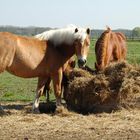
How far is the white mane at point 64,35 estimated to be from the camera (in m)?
8.54

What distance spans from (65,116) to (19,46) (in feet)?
5.55

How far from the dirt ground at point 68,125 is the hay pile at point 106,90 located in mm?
277

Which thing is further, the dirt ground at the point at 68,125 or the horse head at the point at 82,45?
the horse head at the point at 82,45

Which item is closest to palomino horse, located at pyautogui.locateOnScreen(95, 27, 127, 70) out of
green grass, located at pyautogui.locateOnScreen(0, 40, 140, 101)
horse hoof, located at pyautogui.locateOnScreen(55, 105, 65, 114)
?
green grass, located at pyautogui.locateOnScreen(0, 40, 140, 101)

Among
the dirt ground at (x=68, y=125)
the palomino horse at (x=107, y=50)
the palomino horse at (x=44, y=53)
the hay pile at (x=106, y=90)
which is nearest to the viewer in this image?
the dirt ground at (x=68, y=125)

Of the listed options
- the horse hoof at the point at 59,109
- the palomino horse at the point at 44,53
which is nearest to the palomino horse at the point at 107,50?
the palomino horse at the point at 44,53

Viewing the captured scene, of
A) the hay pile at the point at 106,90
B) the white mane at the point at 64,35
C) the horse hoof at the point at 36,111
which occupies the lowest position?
the horse hoof at the point at 36,111

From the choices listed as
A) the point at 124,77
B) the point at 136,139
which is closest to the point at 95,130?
the point at 136,139

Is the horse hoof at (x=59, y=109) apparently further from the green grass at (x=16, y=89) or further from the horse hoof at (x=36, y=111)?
the green grass at (x=16, y=89)

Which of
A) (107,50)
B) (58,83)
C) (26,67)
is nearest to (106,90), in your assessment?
(58,83)

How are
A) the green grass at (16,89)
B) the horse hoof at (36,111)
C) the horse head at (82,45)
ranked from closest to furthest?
the horse head at (82,45) < the horse hoof at (36,111) < the green grass at (16,89)

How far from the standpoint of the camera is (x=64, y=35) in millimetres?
8820

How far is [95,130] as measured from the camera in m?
7.08

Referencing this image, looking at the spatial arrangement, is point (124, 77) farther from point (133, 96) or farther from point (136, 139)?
point (136, 139)
